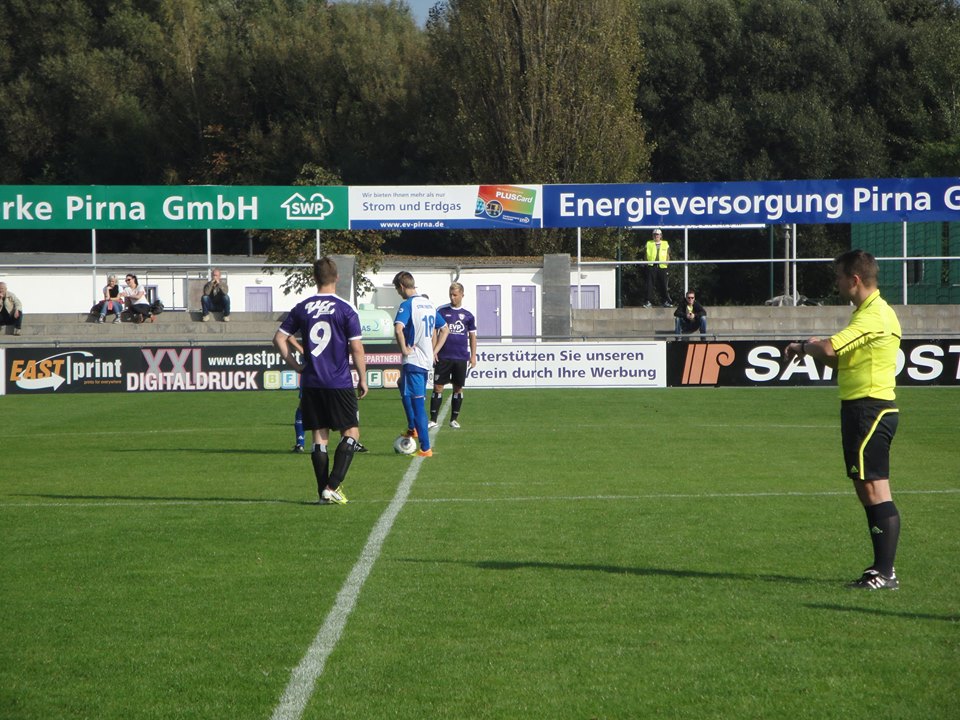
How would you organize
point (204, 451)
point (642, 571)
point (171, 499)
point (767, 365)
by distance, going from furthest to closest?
1. point (767, 365)
2. point (204, 451)
3. point (171, 499)
4. point (642, 571)

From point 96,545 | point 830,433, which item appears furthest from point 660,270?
point 96,545

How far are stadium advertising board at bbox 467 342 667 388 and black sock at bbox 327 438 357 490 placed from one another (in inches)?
622

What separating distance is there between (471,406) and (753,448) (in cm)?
784

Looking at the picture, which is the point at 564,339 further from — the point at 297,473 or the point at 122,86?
the point at 122,86

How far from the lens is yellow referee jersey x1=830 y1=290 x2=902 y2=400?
662 cm

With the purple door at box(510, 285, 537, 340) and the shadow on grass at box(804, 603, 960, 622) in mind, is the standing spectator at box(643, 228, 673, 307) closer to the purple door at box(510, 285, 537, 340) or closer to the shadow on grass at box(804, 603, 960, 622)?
the purple door at box(510, 285, 537, 340)

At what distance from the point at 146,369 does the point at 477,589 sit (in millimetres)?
20082

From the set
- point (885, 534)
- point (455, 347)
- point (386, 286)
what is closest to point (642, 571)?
point (885, 534)

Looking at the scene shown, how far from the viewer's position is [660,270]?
32.9 m

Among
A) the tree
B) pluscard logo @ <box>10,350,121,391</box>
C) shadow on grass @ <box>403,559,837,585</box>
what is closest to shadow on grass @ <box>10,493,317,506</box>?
shadow on grass @ <box>403,559,837,585</box>

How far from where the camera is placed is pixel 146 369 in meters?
25.6

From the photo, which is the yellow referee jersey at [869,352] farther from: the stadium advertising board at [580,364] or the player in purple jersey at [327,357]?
the stadium advertising board at [580,364]

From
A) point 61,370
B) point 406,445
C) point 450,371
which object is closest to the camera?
point 406,445

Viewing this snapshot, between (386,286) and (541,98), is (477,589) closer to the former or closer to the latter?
(386,286)
